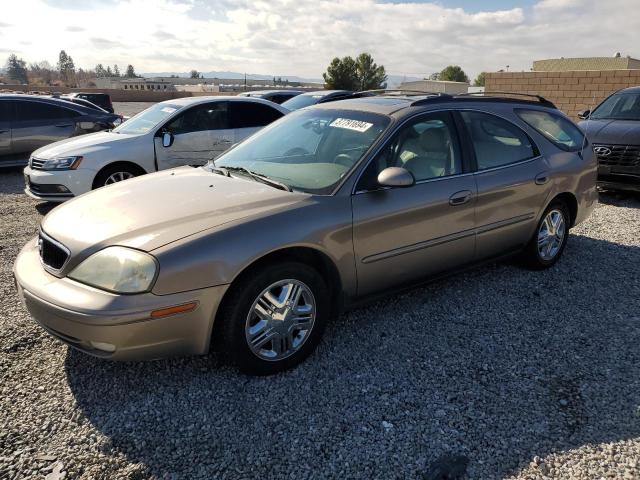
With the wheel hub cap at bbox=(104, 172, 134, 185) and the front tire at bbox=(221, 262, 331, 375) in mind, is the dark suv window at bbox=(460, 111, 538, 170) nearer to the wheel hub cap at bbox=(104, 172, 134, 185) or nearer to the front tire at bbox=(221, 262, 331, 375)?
the front tire at bbox=(221, 262, 331, 375)

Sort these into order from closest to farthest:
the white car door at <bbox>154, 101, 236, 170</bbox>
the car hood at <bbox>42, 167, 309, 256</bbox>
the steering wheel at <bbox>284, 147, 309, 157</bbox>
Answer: the car hood at <bbox>42, 167, 309, 256</bbox>
the steering wheel at <bbox>284, 147, 309, 157</bbox>
the white car door at <bbox>154, 101, 236, 170</bbox>

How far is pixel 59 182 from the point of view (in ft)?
21.0

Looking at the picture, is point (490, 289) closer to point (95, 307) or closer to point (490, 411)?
point (490, 411)

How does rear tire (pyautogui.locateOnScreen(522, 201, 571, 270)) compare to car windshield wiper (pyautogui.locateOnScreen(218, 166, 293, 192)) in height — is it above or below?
below

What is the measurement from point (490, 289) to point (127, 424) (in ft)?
10.2

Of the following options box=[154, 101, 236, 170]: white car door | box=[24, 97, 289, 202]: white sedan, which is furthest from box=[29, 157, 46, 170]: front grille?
box=[154, 101, 236, 170]: white car door

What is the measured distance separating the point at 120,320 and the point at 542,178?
3682 millimetres

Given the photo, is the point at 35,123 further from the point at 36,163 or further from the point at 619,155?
the point at 619,155

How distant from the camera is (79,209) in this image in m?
3.28

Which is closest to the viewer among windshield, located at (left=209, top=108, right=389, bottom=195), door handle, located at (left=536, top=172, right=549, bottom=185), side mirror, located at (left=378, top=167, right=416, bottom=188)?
side mirror, located at (left=378, top=167, right=416, bottom=188)

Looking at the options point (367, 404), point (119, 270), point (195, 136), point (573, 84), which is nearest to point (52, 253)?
point (119, 270)

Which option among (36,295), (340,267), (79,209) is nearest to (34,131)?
(79,209)

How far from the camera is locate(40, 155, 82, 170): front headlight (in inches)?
254

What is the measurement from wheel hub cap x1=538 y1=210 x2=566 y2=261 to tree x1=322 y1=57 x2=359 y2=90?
171ft
